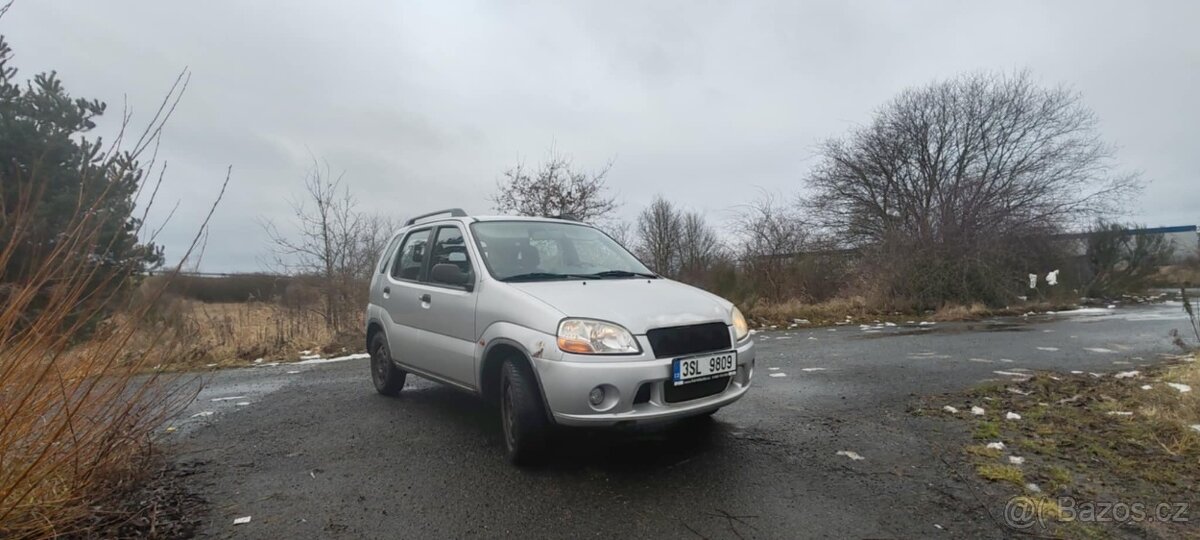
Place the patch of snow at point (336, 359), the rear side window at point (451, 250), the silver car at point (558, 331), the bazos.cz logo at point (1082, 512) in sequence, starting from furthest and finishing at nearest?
1. the patch of snow at point (336, 359)
2. the rear side window at point (451, 250)
3. the silver car at point (558, 331)
4. the bazos.cz logo at point (1082, 512)

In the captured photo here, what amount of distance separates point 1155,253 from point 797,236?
19061 millimetres

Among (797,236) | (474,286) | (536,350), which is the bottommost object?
(536,350)

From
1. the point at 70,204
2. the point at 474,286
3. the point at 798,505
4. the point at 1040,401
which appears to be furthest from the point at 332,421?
the point at 70,204

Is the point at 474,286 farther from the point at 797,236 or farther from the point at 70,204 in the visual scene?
the point at 797,236

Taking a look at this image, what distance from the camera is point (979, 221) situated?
18922mm

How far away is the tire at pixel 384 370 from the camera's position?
573 cm

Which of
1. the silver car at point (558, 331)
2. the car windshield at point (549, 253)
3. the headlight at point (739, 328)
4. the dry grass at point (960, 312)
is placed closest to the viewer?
the silver car at point (558, 331)

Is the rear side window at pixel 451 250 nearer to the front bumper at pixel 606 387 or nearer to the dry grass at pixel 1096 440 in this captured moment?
the front bumper at pixel 606 387

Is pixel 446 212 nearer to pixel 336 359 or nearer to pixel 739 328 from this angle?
pixel 739 328

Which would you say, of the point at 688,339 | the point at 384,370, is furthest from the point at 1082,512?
the point at 384,370

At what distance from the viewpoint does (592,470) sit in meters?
3.63

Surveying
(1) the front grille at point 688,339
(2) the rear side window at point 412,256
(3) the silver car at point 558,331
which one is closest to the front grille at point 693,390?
(3) the silver car at point 558,331

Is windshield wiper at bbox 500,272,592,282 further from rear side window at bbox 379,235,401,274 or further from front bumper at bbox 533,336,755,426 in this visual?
rear side window at bbox 379,235,401,274

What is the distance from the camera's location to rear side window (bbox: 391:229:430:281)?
17.1 feet
